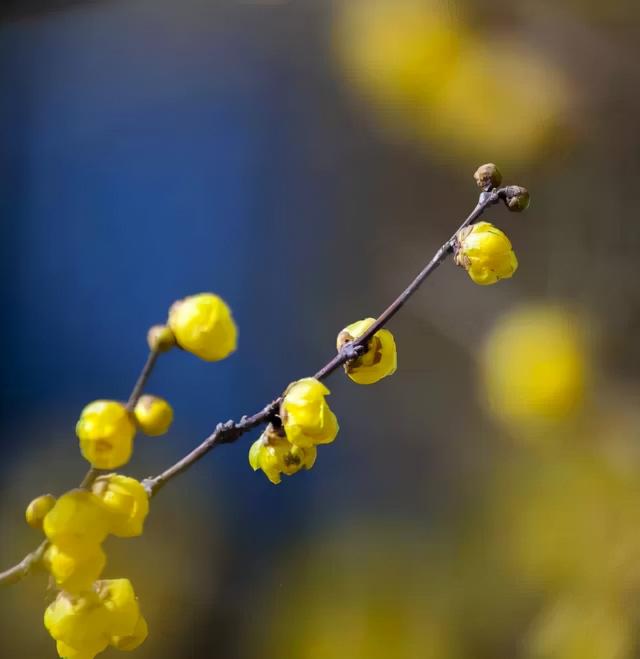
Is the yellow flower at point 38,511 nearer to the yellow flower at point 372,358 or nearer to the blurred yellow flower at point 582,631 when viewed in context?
the yellow flower at point 372,358

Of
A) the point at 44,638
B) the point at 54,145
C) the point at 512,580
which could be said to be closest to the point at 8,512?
the point at 44,638

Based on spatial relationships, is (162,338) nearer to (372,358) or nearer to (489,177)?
(372,358)

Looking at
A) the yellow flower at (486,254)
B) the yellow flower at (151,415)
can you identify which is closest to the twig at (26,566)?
the yellow flower at (151,415)

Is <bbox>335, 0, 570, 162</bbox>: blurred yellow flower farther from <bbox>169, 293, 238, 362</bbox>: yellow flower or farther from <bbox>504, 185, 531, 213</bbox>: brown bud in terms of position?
<bbox>169, 293, 238, 362</bbox>: yellow flower

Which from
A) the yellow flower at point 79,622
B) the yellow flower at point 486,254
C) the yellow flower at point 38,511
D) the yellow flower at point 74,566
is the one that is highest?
the yellow flower at point 486,254

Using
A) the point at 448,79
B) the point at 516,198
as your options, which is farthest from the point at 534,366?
the point at 448,79

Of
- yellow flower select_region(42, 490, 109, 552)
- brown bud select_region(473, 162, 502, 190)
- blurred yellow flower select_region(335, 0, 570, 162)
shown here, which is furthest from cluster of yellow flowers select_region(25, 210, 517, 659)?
blurred yellow flower select_region(335, 0, 570, 162)
